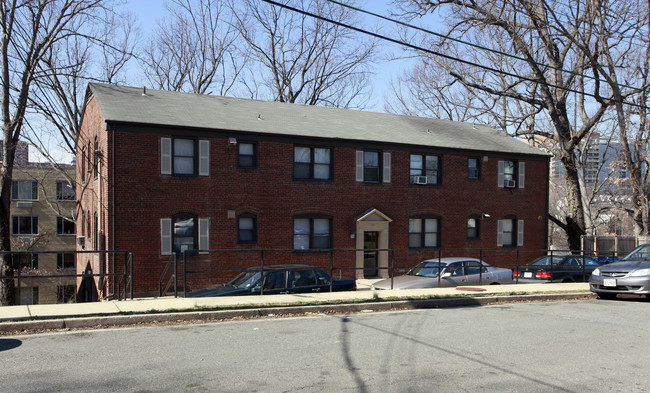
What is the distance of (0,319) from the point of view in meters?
9.52

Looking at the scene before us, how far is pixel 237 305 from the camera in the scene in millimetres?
11344

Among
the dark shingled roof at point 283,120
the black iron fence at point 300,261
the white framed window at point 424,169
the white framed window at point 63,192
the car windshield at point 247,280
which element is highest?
the dark shingled roof at point 283,120

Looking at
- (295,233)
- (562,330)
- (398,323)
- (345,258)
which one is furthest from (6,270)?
(562,330)

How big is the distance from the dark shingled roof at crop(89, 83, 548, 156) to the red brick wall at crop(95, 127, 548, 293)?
0.64 meters

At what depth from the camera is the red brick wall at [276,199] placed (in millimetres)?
19250

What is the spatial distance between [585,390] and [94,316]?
7.99 metres

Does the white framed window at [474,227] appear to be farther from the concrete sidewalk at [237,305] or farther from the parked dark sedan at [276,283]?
the parked dark sedan at [276,283]

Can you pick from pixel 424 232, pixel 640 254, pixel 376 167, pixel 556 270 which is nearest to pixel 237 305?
pixel 640 254

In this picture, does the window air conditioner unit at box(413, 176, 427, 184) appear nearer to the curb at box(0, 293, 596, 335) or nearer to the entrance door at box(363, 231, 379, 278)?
the entrance door at box(363, 231, 379, 278)

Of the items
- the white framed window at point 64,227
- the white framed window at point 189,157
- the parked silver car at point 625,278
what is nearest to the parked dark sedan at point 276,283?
the parked silver car at point 625,278

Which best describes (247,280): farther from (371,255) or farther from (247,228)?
(371,255)

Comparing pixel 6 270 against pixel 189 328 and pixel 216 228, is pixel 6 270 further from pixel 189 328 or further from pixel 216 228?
pixel 189 328

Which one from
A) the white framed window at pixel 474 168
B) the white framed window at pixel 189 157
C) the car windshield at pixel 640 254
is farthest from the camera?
the white framed window at pixel 474 168

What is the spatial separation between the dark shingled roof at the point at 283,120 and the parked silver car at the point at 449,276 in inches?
306
